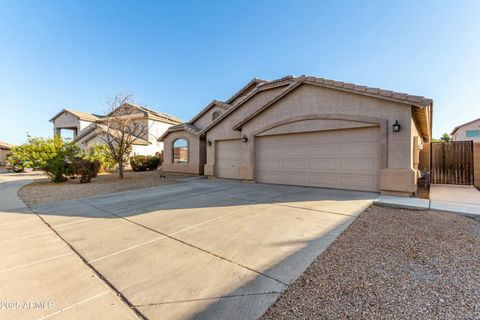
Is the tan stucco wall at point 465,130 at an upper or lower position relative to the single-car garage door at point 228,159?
upper

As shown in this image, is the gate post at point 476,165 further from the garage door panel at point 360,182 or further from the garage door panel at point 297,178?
the garage door panel at point 297,178

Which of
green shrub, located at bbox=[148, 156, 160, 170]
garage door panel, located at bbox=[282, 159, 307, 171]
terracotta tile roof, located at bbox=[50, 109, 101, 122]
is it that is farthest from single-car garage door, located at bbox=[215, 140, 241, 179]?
terracotta tile roof, located at bbox=[50, 109, 101, 122]

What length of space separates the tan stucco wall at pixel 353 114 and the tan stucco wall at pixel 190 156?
13.6 feet

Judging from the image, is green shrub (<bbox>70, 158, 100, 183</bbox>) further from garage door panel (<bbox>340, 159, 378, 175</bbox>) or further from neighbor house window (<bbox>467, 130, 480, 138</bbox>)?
neighbor house window (<bbox>467, 130, 480, 138</bbox>)

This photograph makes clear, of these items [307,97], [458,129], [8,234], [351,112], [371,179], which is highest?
[458,129]

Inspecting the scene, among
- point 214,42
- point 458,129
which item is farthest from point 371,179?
point 458,129

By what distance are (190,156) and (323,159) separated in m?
10.0

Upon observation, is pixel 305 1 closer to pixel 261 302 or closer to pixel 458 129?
pixel 261 302

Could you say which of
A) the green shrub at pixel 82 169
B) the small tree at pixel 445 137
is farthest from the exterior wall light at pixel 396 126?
the small tree at pixel 445 137

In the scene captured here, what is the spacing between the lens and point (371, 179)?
25.2 ft

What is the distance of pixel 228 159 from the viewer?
12.7 m

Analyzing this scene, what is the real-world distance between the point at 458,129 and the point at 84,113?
5583cm

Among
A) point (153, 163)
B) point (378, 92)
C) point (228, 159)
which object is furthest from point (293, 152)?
point (153, 163)

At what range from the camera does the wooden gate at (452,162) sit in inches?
374
